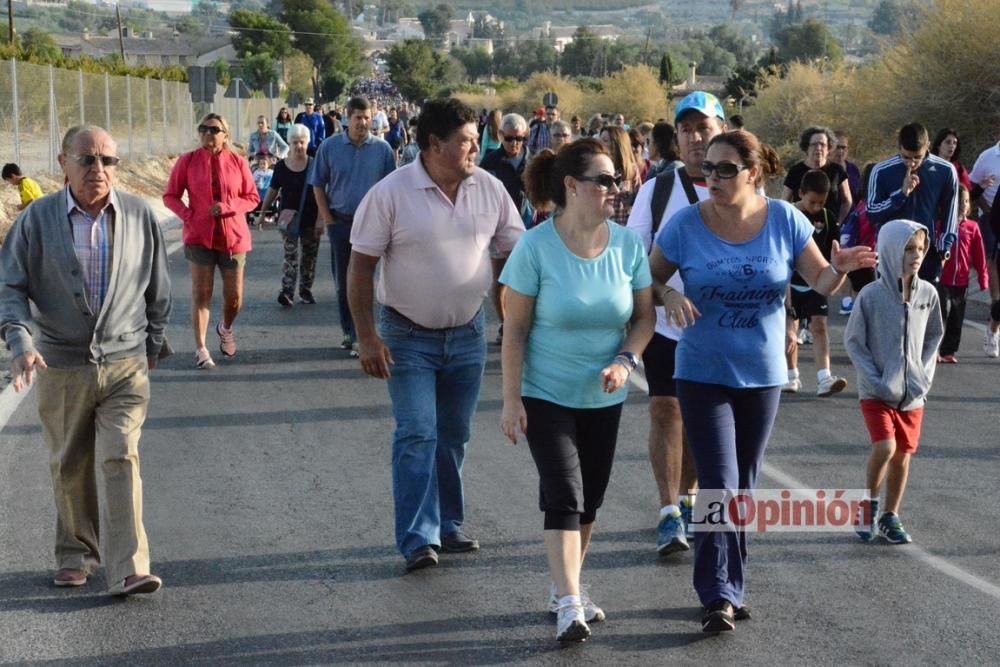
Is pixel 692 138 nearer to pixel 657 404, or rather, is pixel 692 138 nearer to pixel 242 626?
pixel 657 404

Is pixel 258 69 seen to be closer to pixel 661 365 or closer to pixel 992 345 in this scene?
pixel 992 345

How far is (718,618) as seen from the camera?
5.82 m

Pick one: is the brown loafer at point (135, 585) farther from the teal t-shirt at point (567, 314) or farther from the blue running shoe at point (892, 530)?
the blue running shoe at point (892, 530)

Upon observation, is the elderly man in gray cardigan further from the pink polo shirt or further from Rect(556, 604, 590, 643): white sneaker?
Rect(556, 604, 590, 643): white sneaker

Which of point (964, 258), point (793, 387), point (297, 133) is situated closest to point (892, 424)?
point (793, 387)

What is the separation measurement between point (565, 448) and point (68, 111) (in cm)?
3099

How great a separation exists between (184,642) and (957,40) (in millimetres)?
25354

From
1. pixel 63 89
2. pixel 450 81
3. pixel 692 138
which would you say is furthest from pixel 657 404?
pixel 450 81

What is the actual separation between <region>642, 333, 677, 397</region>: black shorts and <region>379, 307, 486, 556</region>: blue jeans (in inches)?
30.3

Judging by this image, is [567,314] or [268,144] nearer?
[567,314]

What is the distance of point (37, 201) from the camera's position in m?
6.39

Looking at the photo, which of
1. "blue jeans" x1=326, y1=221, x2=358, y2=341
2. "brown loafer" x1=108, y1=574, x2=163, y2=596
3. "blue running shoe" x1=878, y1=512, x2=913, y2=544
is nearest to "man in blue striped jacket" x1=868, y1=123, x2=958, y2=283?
"blue jeans" x1=326, y1=221, x2=358, y2=341

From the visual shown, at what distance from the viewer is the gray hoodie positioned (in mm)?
7281

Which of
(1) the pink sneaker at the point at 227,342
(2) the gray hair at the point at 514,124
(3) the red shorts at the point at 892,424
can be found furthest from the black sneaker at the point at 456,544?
(2) the gray hair at the point at 514,124
